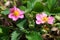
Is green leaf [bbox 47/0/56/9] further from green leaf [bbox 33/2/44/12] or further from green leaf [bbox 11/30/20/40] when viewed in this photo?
green leaf [bbox 11/30/20/40]

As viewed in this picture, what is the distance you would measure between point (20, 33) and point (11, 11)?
0.21 m

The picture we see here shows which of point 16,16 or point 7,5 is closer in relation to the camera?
point 16,16

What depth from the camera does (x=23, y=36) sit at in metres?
1.93

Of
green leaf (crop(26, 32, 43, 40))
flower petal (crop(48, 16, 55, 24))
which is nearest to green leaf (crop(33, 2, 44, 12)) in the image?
flower petal (crop(48, 16, 55, 24))

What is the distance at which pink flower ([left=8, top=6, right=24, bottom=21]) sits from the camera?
1931mm

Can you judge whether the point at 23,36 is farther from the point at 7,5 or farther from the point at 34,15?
the point at 7,5

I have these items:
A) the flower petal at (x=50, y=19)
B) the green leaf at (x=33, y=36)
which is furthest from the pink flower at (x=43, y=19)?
the green leaf at (x=33, y=36)

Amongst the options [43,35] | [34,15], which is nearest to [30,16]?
[34,15]

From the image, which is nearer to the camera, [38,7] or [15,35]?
[15,35]

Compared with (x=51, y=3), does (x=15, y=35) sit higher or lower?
lower

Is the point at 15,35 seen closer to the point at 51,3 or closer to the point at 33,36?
the point at 33,36

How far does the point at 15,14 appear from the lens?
1962mm

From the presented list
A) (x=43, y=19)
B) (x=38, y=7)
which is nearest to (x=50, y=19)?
(x=43, y=19)

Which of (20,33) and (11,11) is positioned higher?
(11,11)
